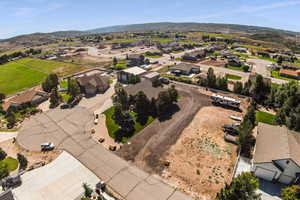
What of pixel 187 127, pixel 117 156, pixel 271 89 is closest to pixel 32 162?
pixel 117 156

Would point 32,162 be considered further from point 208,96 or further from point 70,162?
point 208,96

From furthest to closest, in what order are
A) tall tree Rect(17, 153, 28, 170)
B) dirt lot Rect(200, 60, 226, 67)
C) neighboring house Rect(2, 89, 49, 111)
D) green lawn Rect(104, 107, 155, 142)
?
dirt lot Rect(200, 60, 226, 67)
neighboring house Rect(2, 89, 49, 111)
green lawn Rect(104, 107, 155, 142)
tall tree Rect(17, 153, 28, 170)

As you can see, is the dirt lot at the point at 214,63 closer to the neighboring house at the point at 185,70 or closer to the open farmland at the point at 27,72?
the neighboring house at the point at 185,70

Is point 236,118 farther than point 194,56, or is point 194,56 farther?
point 194,56

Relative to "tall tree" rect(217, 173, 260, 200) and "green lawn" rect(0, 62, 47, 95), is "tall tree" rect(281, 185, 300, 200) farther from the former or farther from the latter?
"green lawn" rect(0, 62, 47, 95)

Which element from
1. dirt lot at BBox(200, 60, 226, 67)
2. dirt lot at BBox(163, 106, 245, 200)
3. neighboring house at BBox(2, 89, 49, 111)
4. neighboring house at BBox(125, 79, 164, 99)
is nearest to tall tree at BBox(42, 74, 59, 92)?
neighboring house at BBox(2, 89, 49, 111)

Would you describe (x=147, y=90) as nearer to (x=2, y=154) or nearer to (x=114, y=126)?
(x=114, y=126)

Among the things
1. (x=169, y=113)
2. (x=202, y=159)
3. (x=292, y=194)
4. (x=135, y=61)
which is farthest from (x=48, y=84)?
(x=292, y=194)
